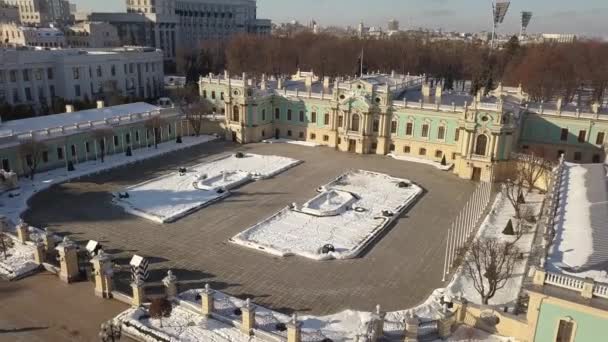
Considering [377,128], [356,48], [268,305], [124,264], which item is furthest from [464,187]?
[356,48]

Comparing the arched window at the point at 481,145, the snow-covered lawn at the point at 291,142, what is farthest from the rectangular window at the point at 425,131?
the snow-covered lawn at the point at 291,142

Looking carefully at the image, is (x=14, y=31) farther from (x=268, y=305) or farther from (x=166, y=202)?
(x=268, y=305)

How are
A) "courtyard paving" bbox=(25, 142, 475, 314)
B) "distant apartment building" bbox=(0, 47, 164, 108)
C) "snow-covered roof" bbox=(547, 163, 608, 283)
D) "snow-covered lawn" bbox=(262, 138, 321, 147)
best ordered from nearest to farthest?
"snow-covered roof" bbox=(547, 163, 608, 283) → "courtyard paving" bbox=(25, 142, 475, 314) → "snow-covered lawn" bbox=(262, 138, 321, 147) → "distant apartment building" bbox=(0, 47, 164, 108)

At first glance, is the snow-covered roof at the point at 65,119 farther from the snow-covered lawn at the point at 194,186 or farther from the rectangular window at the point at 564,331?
the rectangular window at the point at 564,331

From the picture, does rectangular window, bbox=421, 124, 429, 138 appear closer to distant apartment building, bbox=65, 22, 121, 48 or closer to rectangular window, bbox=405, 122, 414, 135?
rectangular window, bbox=405, 122, 414, 135

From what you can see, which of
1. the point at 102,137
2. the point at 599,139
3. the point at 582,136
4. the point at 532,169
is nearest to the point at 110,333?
the point at 102,137

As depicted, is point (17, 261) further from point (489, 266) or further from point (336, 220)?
point (489, 266)

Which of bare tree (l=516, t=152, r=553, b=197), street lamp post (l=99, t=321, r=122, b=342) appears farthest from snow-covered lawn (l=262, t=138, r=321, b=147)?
street lamp post (l=99, t=321, r=122, b=342)
